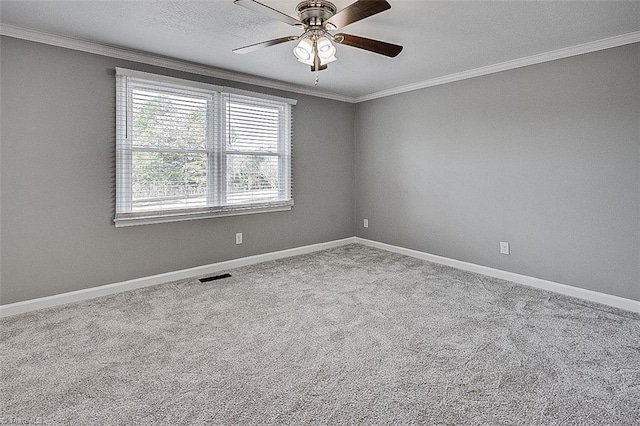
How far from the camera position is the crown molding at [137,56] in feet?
9.53

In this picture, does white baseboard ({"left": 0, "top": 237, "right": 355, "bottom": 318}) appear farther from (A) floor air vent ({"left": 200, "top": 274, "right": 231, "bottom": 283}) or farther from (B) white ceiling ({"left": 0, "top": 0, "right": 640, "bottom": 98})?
(B) white ceiling ({"left": 0, "top": 0, "right": 640, "bottom": 98})

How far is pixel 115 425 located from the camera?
1637 mm

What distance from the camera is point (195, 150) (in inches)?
153

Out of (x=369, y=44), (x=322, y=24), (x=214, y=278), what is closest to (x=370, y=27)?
(x=369, y=44)

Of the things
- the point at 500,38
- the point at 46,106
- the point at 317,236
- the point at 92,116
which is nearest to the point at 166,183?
the point at 92,116

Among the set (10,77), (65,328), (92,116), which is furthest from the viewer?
(92,116)

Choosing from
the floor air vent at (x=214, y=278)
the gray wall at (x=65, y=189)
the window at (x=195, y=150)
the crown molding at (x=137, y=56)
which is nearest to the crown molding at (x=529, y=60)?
the crown molding at (x=137, y=56)

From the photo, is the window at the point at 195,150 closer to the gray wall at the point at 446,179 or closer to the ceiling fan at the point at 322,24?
the gray wall at the point at 446,179

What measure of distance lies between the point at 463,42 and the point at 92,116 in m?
3.47

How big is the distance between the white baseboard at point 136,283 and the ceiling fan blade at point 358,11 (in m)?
2.97

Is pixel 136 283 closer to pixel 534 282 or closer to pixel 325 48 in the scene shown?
pixel 325 48

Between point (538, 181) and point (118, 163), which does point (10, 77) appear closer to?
point (118, 163)

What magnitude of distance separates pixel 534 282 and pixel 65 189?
465cm

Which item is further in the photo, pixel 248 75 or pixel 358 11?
pixel 248 75
